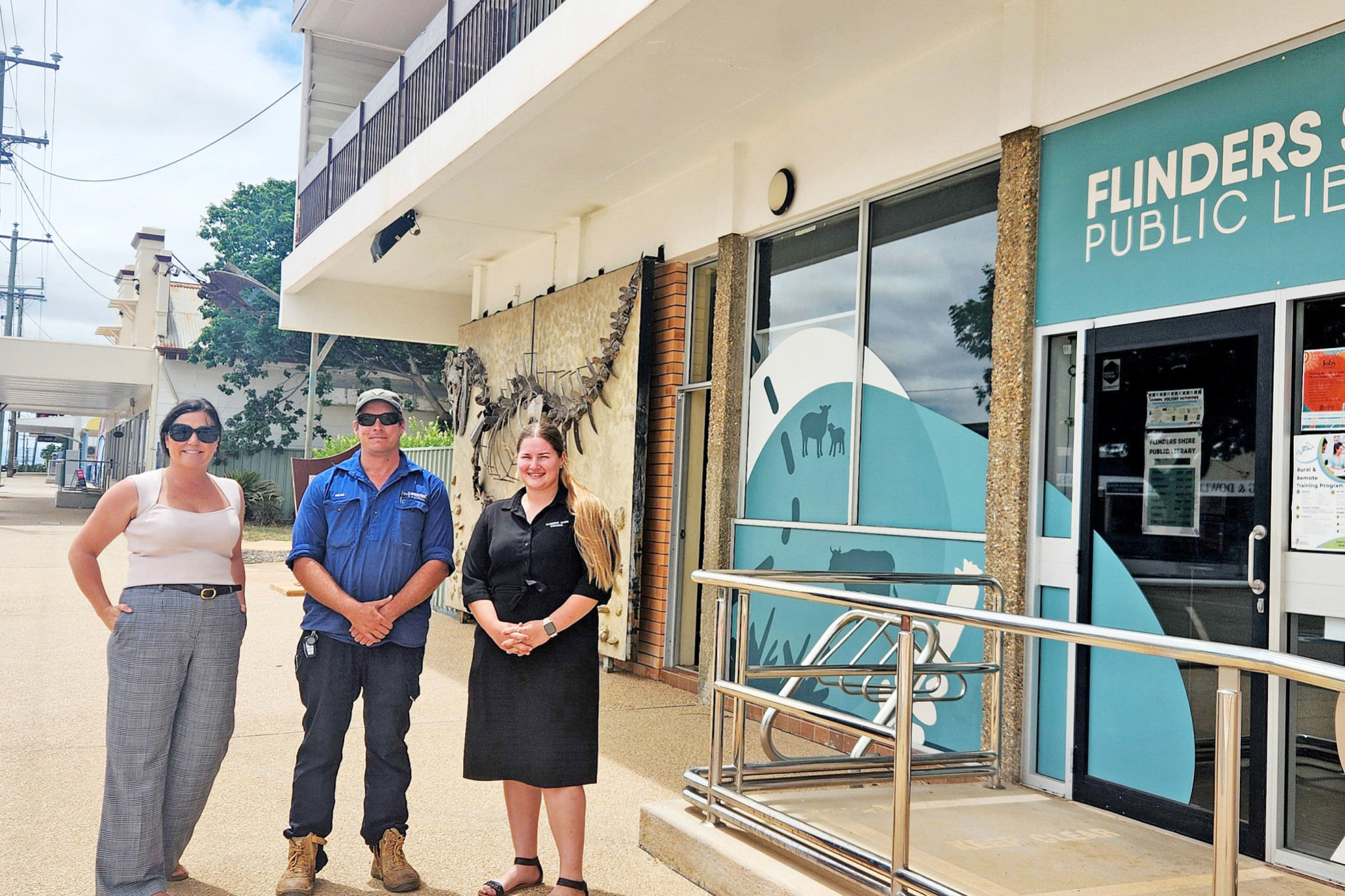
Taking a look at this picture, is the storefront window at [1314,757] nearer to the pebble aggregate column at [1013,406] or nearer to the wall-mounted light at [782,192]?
the pebble aggregate column at [1013,406]

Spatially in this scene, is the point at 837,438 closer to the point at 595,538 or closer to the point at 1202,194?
the point at 1202,194

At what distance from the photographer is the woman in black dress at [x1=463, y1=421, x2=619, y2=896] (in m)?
3.73

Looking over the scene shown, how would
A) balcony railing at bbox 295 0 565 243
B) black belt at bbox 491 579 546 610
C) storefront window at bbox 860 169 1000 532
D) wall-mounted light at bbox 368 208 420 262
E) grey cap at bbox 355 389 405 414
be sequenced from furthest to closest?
1. wall-mounted light at bbox 368 208 420 262
2. balcony railing at bbox 295 0 565 243
3. storefront window at bbox 860 169 1000 532
4. grey cap at bbox 355 389 405 414
5. black belt at bbox 491 579 546 610

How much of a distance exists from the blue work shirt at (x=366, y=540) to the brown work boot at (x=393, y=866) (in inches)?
27.5

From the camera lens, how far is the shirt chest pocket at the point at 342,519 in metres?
4.07

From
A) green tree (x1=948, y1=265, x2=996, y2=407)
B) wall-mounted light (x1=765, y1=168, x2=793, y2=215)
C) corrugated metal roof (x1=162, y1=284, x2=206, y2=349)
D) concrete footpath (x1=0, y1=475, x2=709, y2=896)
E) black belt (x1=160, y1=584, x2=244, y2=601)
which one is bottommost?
concrete footpath (x1=0, y1=475, x2=709, y2=896)

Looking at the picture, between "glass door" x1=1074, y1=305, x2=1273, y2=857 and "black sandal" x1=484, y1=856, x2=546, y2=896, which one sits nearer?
"black sandal" x1=484, y1=856, x2=546, y2=896

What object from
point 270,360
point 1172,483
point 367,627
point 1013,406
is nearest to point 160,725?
point 367,627

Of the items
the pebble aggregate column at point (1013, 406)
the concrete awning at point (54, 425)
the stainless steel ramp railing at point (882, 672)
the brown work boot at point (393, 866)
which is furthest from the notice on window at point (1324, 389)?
the concrete awning at point (54, 425)

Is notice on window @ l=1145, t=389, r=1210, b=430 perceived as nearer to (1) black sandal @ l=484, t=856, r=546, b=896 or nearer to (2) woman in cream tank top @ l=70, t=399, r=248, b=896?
(1) black sandal @ l=484, t=856, r=546, b=896

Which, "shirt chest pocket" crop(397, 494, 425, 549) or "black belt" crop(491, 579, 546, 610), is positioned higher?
"shirt chest pocket" crop(397, 494, 425, 549)

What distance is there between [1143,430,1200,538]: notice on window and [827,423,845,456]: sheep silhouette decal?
2141 mm

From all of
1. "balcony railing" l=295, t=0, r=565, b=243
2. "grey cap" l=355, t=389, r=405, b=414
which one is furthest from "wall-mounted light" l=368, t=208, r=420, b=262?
"grey cap" l=355, t=389, r=405, b=414

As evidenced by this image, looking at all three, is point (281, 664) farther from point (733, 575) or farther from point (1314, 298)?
point (1314, 298)
